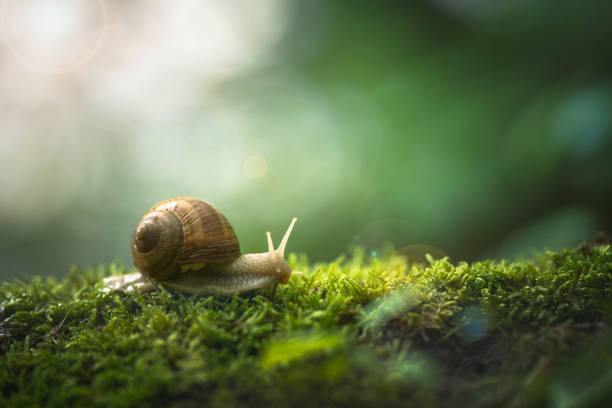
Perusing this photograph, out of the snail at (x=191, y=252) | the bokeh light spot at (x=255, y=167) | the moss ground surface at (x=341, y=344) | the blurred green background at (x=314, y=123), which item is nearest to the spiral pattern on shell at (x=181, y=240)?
the snail at (x=191, y=252)

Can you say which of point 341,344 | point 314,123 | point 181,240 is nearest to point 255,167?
point 314,123

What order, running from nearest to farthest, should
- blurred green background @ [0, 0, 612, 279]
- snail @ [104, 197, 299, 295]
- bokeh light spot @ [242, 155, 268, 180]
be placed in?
snail @ [104, 197, 299, 295] → blurred green background @ [0, 0, 612, 279] → bokeh light spot @ [242, 155, 268, 180]

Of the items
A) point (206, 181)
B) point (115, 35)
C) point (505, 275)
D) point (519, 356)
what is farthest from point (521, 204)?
point (115, 35)

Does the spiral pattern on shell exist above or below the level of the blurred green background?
below

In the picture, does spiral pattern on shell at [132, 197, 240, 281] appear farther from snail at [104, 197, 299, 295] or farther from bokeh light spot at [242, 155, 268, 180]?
bokeh light spot at [242, 155, 268, 180]

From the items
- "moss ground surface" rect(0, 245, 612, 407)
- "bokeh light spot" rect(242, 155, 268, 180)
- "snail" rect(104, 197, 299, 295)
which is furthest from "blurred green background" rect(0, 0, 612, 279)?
"moss ground surface" rect(0, 245, 612, 407)
